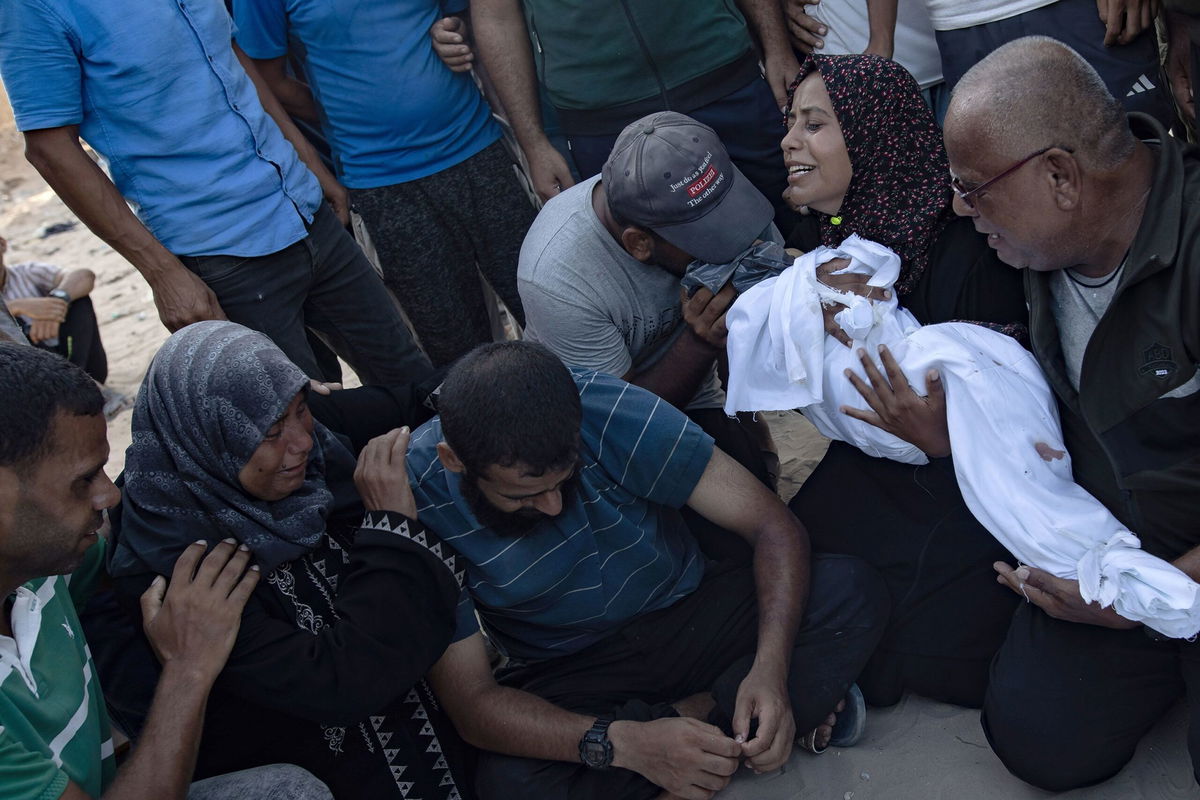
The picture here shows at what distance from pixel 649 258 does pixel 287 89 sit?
1.82m

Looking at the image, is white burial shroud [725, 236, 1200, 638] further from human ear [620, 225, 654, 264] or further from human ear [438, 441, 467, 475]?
human ear [438, 441, 467, 475]

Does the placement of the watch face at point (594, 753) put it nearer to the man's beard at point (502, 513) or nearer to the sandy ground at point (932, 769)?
the sandy ground at point (932, 769)

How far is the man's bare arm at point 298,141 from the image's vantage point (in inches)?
154

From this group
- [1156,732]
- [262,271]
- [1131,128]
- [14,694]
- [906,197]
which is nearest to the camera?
[14,694]

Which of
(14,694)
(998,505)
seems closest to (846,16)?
(998,505)

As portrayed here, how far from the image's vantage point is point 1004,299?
288 centimetres

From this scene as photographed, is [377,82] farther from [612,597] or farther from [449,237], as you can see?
[612,597]

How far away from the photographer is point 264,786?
255 centimetres

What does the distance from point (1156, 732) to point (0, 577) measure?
104 inches

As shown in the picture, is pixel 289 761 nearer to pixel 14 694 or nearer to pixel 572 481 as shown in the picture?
pixel 14 694

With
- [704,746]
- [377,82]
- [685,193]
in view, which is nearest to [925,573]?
[704,746]

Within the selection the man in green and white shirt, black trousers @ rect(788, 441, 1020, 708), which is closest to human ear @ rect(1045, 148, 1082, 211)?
black trousers @ rect(788, 441, 1020, 708)

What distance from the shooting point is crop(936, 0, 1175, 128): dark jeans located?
319cm

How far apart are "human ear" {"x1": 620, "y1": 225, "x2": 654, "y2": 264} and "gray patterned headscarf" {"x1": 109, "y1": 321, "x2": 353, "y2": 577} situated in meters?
1.08
